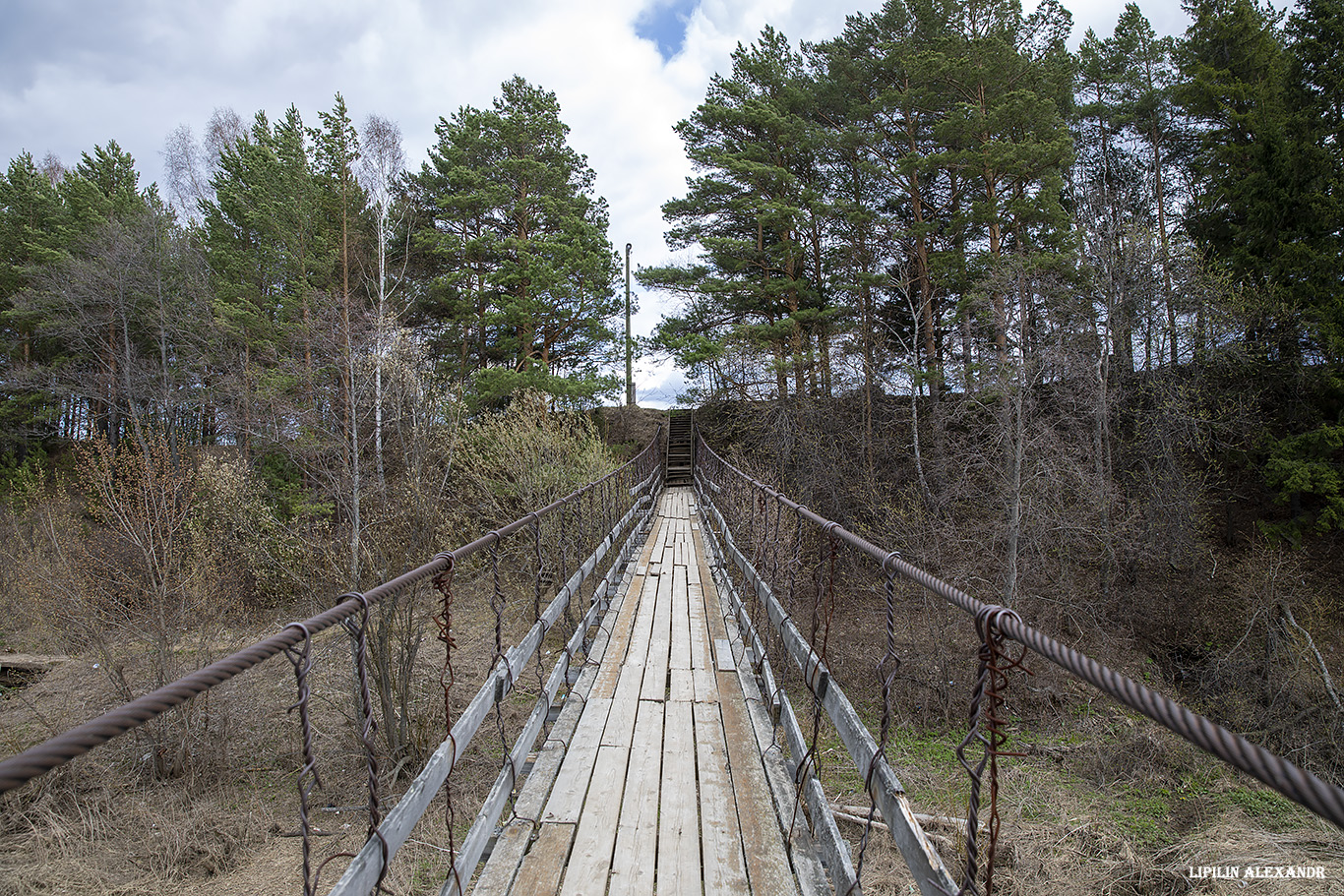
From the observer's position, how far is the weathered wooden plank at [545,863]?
212 centimetres

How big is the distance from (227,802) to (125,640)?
301 centimetres

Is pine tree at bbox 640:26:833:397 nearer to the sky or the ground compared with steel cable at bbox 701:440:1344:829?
nearer to the sky

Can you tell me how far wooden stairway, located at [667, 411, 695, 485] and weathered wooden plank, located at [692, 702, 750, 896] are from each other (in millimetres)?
16489

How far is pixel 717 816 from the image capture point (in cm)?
252

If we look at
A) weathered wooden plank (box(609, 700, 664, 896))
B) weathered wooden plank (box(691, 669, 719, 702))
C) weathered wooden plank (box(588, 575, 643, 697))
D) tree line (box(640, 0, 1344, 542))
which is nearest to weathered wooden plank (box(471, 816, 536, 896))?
weathered wooden plank (box(609, 700, 664, 896))

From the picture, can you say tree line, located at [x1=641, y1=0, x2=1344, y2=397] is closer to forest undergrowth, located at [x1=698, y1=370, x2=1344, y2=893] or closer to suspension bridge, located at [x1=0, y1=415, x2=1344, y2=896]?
forest undergrowth, located at [x1=698, y1=370, x2=1344, y2=893]

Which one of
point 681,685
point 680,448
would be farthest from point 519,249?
point 681,685

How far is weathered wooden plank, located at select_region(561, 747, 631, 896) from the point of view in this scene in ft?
7.07

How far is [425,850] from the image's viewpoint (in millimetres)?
4363

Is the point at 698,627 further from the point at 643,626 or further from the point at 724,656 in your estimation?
the point at 724,656

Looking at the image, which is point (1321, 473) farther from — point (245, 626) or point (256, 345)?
point (256, 345)

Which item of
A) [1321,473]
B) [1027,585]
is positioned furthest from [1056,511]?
[1321,473]

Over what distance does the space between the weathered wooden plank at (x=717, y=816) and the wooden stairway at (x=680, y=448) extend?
16.5 metres

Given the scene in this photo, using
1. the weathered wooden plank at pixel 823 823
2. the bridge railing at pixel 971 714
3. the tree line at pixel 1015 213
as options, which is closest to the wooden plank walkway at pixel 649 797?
the weathered wooden plank at pixel 823 823
